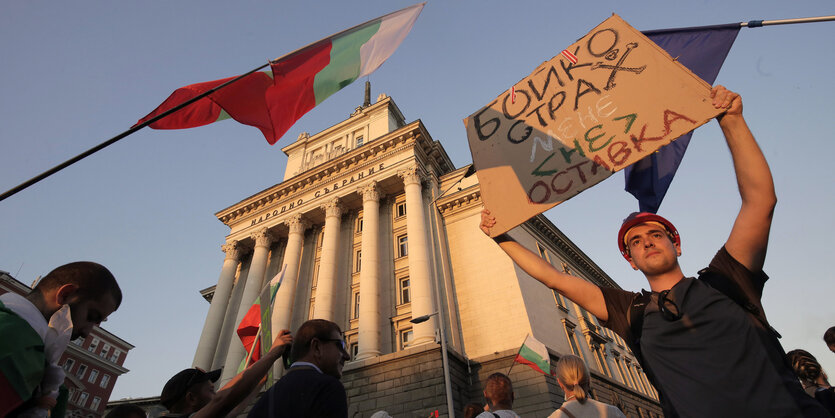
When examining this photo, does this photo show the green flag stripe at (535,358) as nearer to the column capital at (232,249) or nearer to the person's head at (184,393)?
the person's head at (184,393)

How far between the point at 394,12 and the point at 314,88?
206cm

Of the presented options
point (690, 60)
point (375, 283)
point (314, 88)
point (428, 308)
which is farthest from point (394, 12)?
point (375, 283)

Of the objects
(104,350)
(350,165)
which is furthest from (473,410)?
(104,350)

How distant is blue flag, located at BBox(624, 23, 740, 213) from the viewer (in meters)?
4.01

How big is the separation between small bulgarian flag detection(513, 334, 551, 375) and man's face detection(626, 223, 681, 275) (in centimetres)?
1249

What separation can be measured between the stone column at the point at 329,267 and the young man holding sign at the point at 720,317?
1847 centimetres

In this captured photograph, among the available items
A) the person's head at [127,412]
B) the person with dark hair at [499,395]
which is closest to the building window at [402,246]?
the person with dark hair at [499,395]

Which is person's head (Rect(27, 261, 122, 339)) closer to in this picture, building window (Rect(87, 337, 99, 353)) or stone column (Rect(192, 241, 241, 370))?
stone column (Rect(192, 241, 241, 370))

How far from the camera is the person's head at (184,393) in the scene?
3566 mm

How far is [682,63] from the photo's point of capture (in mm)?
4523

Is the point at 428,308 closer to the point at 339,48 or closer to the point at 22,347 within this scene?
the point at 339,48

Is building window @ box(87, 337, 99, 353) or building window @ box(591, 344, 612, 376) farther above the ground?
building window @ box(87, 337, 99, 353)

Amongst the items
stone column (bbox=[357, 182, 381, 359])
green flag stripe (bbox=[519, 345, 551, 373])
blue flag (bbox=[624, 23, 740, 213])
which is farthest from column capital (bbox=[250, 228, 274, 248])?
blue flag (bbox=[624, 23, 740, 213])

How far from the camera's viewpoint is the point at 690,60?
14.8 ft
